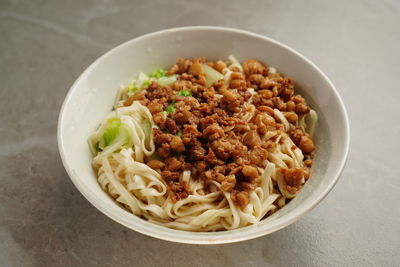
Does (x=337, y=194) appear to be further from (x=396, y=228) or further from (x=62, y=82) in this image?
(x=62, y=82)

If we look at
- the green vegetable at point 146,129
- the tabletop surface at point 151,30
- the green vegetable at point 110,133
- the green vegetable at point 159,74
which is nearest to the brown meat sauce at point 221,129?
the green vegetable at point 146,129

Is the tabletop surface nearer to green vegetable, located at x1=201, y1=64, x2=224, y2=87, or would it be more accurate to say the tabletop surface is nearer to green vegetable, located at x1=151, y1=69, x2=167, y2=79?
green vegetable, located at x1=151, y1=69, x2=167, y2=79

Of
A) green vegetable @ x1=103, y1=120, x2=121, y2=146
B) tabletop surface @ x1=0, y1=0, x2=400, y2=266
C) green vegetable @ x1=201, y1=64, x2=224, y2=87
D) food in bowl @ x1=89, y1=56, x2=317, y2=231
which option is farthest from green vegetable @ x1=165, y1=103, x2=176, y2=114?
tabletop surface @ x1=0, y1=0, x2=400, y2=266

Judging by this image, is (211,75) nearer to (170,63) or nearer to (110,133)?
(170,63)

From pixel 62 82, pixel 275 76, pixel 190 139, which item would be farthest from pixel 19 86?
pixel 275 76

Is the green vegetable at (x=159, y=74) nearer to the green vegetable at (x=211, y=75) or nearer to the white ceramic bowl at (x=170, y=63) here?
A: the white ceramic bowl at (x=170, y=63)

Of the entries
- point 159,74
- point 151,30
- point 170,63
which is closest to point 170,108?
point 159,74

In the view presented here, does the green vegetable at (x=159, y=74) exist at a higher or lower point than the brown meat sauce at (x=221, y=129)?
lower
